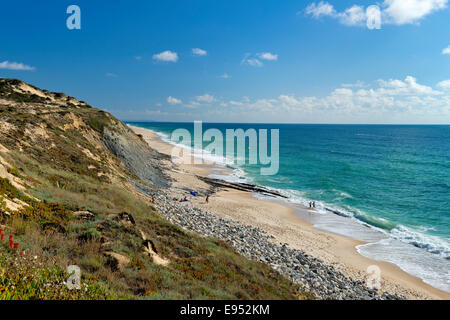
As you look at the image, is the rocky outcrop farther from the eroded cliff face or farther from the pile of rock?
the pile of rock

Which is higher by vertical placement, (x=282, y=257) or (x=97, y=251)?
(x=97, y=251)

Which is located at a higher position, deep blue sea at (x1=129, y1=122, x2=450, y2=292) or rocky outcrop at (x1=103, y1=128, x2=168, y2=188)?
rocky outcrop at (x1=103, y1=128, x2=168, y2=188)

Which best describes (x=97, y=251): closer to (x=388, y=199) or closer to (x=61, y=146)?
(x=61, y=146)

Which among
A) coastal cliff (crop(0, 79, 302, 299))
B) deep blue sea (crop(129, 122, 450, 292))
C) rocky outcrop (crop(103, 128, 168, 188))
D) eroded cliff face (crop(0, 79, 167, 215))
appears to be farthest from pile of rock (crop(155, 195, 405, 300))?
rocky outcrop (crop(103, 128, 168, 188))

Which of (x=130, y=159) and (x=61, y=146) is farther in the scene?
(x=130, y=159)

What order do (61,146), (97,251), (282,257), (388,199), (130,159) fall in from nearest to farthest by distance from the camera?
1. (97,251)
2. (282,257)
3. (61,146)
4. (130,159)
5. (388,199)

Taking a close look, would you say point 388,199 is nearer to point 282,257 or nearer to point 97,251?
point 282,257

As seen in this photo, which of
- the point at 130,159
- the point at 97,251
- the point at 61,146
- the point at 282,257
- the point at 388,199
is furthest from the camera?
the point at 388,199

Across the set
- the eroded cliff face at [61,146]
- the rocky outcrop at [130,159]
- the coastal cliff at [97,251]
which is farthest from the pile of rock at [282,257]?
the rocky outcrop at [130,159]

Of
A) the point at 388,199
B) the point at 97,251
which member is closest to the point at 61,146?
the point at 97,251

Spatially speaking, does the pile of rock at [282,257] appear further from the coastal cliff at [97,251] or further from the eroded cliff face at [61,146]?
the eroded cliff face at [61,146]

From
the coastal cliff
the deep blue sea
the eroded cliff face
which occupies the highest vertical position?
the eroded cliff face

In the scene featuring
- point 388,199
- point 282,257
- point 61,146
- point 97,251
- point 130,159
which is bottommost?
point 388,199

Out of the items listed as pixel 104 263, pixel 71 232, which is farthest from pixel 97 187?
pixel 104 263
